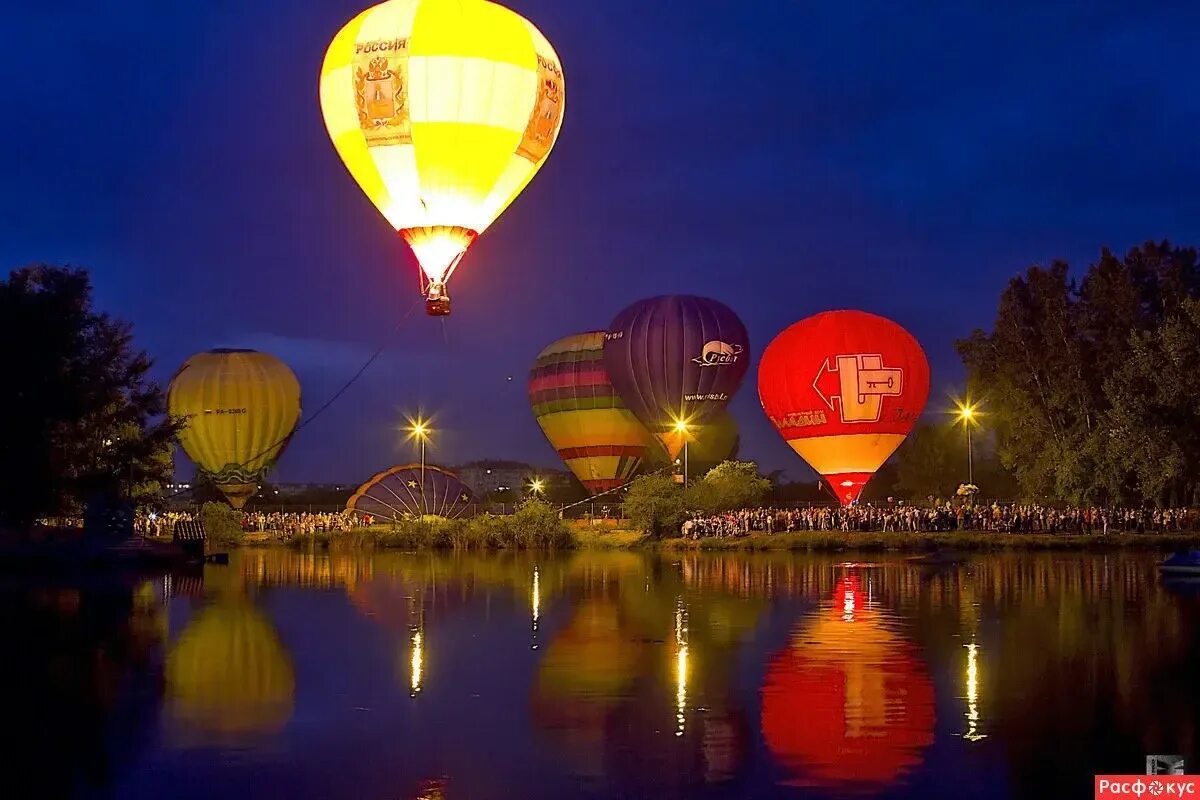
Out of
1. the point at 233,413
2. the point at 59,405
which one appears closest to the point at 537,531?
the point at 233,413

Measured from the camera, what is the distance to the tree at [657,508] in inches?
2267

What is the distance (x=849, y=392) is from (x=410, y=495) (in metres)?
27.2

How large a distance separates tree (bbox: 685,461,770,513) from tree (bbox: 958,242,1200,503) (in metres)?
10.8

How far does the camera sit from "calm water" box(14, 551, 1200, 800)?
1242cm

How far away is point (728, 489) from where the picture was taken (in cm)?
6391

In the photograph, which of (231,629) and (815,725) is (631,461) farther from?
(815,725)

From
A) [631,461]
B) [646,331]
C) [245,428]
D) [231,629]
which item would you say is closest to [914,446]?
[631,461]

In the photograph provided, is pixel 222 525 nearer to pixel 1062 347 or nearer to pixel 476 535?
pixel 476 535

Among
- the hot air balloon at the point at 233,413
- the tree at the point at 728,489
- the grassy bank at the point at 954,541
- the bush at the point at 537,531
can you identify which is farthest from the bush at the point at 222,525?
the grassy bank at the point at 954,541

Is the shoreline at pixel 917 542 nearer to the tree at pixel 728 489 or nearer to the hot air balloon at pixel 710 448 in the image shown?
the tree at pixel 728 489

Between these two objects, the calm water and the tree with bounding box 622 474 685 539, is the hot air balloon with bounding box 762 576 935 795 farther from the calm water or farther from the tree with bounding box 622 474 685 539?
the tree with bounding box 622 474 685 539

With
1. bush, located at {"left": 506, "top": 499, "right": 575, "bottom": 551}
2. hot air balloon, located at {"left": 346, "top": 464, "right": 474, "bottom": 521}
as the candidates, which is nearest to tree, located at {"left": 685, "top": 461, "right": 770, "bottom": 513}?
bush, located at {"left": 506, "top": 499, "right": 575, "bottom": 551}

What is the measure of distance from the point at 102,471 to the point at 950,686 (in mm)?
25591

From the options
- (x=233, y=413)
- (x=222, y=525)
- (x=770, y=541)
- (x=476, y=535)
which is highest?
(x=233, y=413)
